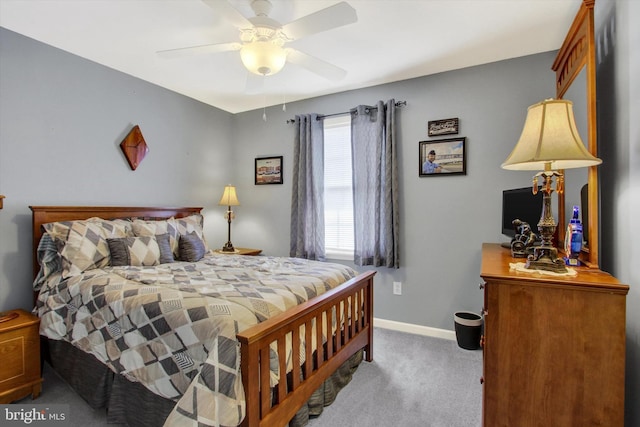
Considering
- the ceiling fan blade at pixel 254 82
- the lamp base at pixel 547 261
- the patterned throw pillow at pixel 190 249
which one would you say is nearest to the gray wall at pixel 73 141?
the patterned throw pillow at pixel 190 249

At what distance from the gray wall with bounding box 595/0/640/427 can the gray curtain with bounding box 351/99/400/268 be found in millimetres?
1674

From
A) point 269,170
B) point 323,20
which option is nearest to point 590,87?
point 323,20

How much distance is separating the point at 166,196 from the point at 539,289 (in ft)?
11.2

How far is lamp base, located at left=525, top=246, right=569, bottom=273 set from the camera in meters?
1.40

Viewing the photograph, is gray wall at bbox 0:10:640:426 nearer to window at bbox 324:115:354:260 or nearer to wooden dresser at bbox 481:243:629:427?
window at bbox 324:115:354:260

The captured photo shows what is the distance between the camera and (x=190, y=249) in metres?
2.89

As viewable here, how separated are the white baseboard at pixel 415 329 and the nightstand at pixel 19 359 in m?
2.74

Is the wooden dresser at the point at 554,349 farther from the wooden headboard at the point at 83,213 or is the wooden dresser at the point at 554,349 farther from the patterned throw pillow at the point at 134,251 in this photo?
the wooden headboard at the point at 83,213

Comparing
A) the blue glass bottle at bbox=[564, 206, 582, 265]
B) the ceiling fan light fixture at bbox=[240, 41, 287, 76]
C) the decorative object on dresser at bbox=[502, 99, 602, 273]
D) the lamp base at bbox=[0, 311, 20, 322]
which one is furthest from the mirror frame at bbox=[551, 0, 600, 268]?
the lamp base at bbox=[0, 311, 20, 322]

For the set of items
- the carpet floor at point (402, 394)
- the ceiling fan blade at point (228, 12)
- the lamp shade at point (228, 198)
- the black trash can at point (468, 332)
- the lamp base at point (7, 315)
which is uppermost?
the ceiling fan blade at point (228, 12)

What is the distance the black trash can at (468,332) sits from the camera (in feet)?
8.96

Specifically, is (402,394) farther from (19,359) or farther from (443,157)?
(19,359)

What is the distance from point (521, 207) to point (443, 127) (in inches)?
42.3

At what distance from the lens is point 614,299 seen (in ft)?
3.91
